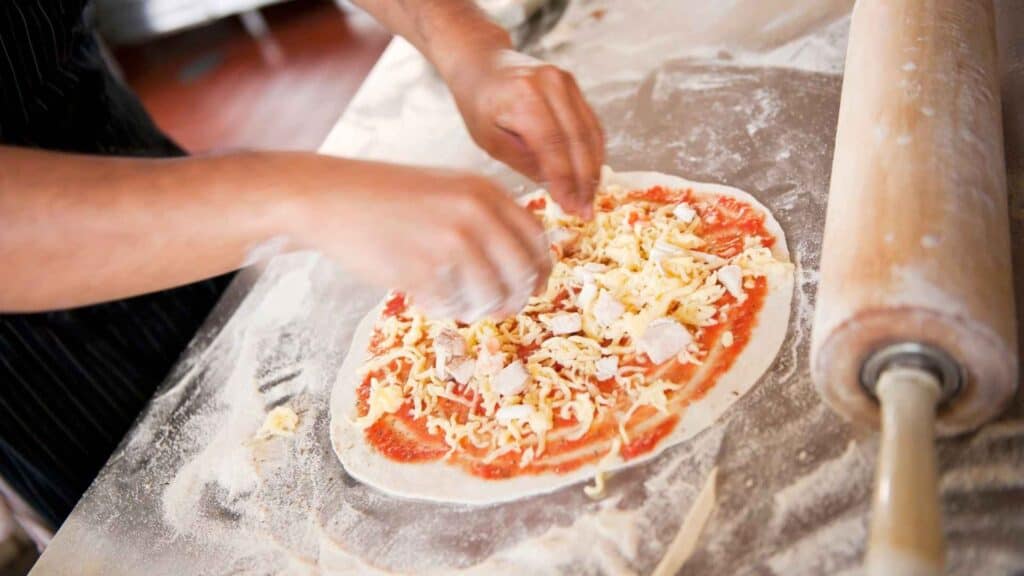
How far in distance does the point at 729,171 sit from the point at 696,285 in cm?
35

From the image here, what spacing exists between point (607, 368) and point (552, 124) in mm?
391

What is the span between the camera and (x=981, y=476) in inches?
36.6

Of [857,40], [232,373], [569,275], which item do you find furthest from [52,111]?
[857,40]

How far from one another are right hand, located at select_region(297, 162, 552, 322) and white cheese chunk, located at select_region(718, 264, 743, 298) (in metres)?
0.41

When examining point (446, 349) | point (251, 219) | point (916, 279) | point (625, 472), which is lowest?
point (625, 472)

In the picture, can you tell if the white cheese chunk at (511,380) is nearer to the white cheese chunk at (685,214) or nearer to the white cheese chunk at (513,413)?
the white cheese chunk at (513,413)

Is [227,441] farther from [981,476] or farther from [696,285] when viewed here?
[981,476]

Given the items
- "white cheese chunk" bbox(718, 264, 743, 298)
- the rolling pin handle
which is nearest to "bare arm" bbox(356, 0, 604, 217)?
"white cheese chunk" bbox(718, 264, 743, 298)

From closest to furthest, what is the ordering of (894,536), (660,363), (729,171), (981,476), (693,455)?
(894,536)
(981,476)
(693,455)
(660,363)
(729,171)

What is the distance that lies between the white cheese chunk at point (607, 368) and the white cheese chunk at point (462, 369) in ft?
0.67

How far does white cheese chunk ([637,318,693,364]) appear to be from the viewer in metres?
1.20

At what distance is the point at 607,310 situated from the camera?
1.26m

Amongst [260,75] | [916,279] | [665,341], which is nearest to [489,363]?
[665,341]

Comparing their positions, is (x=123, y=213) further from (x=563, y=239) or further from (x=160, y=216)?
(x=563, y=239)
